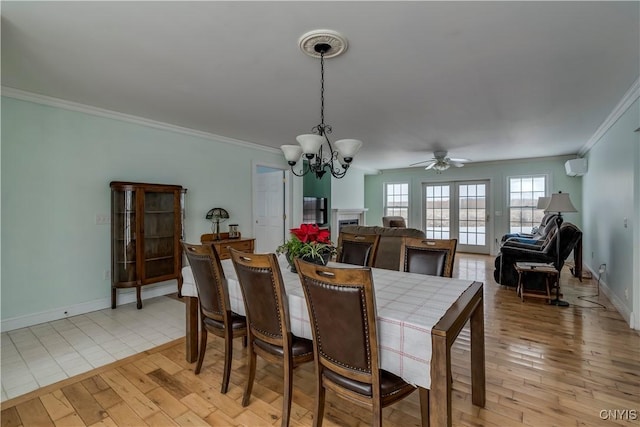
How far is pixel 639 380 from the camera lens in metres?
2.12

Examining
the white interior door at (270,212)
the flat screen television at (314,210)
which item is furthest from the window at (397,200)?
the white interior door at (270,212)

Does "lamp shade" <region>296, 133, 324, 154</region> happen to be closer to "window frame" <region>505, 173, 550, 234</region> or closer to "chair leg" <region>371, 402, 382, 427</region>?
"chair leg" <region>371, 402, 382, 427</region>

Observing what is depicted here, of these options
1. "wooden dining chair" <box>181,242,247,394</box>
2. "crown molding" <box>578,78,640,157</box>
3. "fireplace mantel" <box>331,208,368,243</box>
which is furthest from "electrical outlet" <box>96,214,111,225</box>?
"crown molding" <box>578,78,640,157</box>

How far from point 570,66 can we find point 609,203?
2649 millimetres

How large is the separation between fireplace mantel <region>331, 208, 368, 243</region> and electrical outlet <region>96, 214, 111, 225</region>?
15.0 feet

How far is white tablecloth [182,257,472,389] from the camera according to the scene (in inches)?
Result: 49.7

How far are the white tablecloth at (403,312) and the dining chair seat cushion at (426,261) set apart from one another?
0.82 feet

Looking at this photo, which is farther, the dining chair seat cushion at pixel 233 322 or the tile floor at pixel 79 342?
the tile floor at pixel 79 342

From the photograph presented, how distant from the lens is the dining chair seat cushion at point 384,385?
1.34 m

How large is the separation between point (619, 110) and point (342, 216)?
529 centimetres

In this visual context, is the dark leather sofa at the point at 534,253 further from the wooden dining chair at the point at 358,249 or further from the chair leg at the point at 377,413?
the chair leg at the point at 377,413

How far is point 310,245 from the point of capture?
203 centimetres

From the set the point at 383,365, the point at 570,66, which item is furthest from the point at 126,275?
the point at 570,66

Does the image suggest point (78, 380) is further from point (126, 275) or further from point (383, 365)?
point (383, 365)
